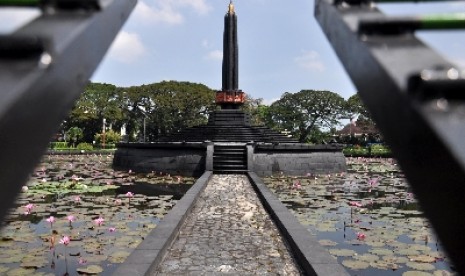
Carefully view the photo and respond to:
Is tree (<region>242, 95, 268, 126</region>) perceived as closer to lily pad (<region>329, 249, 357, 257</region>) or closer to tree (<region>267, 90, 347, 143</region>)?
tree (<region>267, 90, 347, 143</region>)

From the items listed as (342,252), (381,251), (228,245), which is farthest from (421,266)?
(228,245)

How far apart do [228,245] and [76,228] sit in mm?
2279

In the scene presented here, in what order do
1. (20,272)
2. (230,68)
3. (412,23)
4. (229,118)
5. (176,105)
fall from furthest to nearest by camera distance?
(176,105)
(230,68)
(229,118)
(20,272)
(412,23)

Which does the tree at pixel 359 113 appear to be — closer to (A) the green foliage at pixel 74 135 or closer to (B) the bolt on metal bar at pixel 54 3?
(A) the green foliage at pixel 74 135

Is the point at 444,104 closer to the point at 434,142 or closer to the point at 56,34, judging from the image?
the point at 434,142

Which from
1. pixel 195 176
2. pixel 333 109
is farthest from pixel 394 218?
pixel 333 109

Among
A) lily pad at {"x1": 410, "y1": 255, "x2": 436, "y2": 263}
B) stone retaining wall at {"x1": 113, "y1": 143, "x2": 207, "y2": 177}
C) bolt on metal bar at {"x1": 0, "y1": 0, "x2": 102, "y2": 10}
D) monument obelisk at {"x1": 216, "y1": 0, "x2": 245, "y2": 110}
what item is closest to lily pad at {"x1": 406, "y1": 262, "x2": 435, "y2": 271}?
lily pad at {"x1": 410, "y1": 255, "x2": 436, "y2": 263}

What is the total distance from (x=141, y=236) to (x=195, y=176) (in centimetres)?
813

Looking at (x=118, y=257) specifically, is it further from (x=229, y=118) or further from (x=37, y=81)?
(x=229, y=118)

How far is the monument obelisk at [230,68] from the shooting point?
2153 centimetres

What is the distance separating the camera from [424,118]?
0.73 metres

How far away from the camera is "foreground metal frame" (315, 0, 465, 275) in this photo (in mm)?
→ 706

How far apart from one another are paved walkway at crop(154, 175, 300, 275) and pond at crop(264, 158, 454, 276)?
0.64m

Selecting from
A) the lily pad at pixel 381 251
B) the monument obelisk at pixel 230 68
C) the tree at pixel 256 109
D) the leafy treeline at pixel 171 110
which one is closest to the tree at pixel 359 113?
the leafy treeline at pixel 171 110
